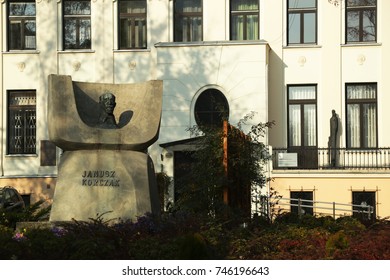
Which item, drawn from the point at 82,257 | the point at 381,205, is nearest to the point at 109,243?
the point at 82,257

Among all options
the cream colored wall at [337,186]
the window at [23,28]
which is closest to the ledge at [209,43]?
the cream colored wall at [337,186]

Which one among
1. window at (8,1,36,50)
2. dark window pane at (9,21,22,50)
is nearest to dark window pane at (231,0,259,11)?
window at (8,1,36,50)

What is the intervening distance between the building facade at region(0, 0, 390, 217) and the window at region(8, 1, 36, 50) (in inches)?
1.5

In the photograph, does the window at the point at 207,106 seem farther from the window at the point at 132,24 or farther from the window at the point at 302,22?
the window at the point at 302,22

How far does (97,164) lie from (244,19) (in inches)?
780

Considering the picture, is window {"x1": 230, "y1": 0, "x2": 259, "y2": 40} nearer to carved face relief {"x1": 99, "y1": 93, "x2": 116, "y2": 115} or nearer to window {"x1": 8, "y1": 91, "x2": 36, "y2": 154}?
window {"x1": 8, "y1": 91, "x2": 36, "y2": 154}

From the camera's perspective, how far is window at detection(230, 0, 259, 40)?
120ft

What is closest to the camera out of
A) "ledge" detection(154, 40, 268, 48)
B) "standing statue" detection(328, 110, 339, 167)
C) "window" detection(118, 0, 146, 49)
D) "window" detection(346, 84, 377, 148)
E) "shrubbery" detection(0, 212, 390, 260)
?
"shrubbery" detection(0, 212, 390, 260)

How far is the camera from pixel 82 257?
1407 cm

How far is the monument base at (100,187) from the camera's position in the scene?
17.6 metres

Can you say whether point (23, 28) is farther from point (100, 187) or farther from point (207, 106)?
point (100, 187)

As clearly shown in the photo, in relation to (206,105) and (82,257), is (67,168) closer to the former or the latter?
(82,257)

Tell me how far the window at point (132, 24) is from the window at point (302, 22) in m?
5.45

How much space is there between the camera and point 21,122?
1475 inches
